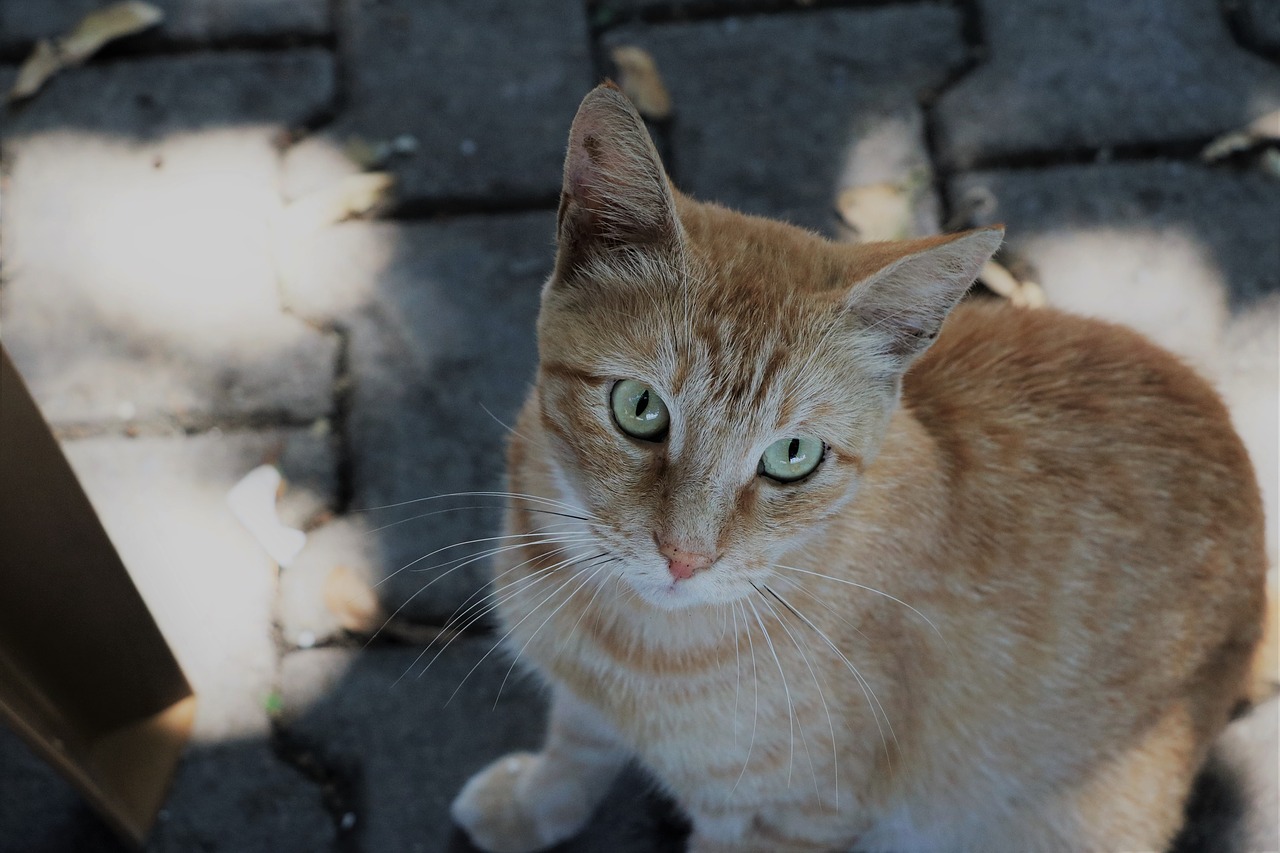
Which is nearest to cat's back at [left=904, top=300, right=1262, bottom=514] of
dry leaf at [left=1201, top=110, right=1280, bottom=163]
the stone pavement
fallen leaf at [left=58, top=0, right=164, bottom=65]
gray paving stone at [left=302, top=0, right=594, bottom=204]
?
the stone pavement

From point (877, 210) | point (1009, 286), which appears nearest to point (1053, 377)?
point (1009, 286)

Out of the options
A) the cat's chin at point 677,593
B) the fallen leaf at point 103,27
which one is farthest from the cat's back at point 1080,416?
the fallen leaf at point 103,27

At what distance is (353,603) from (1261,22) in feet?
9.59

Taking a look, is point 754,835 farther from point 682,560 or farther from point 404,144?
point 404,144

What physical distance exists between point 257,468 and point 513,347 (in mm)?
670

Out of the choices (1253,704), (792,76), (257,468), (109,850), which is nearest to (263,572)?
(257,468)

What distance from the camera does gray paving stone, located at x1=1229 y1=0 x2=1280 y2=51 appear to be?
10.3 feet

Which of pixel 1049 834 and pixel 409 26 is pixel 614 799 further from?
pixel 409 26

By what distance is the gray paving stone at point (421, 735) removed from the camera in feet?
7.57

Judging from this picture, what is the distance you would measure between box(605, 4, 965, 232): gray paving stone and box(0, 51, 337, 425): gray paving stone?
996 mm

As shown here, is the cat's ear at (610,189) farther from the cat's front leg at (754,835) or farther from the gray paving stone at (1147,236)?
the gray paving stone at (1147,236)

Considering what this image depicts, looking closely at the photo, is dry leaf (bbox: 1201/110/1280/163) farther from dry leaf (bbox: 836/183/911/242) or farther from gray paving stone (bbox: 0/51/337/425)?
gray paving stone (bbox: 0/51/337/425)

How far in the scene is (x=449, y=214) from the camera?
116 inches

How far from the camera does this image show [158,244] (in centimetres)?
287
